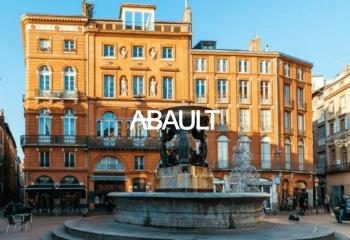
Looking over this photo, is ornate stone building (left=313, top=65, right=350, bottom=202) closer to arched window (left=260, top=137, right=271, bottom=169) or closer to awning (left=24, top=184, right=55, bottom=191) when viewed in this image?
arched window (left=260, top=137, right=271, bottom=169)

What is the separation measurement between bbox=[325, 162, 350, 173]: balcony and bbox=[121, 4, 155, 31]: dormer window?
1003 inches

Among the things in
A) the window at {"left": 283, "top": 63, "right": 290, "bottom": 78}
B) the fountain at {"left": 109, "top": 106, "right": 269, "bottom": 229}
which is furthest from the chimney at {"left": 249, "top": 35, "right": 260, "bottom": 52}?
the fountain at {"left": 109, "top": 106, "right": 269, "bottom": 229}

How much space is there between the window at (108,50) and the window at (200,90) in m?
9.00

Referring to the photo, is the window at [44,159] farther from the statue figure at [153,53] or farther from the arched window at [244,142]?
the arched window at [244,142]

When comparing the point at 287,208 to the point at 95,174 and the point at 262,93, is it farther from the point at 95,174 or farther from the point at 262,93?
the point at 95,174

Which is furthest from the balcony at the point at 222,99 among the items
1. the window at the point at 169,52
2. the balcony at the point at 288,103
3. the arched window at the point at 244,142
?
the balcony at the point at 288,103

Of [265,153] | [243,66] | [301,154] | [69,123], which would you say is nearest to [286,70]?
[243,66]

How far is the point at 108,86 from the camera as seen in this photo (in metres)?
56.9

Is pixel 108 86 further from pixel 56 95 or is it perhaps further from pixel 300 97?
pixel 300 97

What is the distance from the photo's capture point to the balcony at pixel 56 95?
54666 millimetres

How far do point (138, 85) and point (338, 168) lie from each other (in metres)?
24.6

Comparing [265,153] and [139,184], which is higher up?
[265,153]

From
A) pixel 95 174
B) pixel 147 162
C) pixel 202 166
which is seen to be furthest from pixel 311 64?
pixel 202 166

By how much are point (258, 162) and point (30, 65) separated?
24.4 metres
